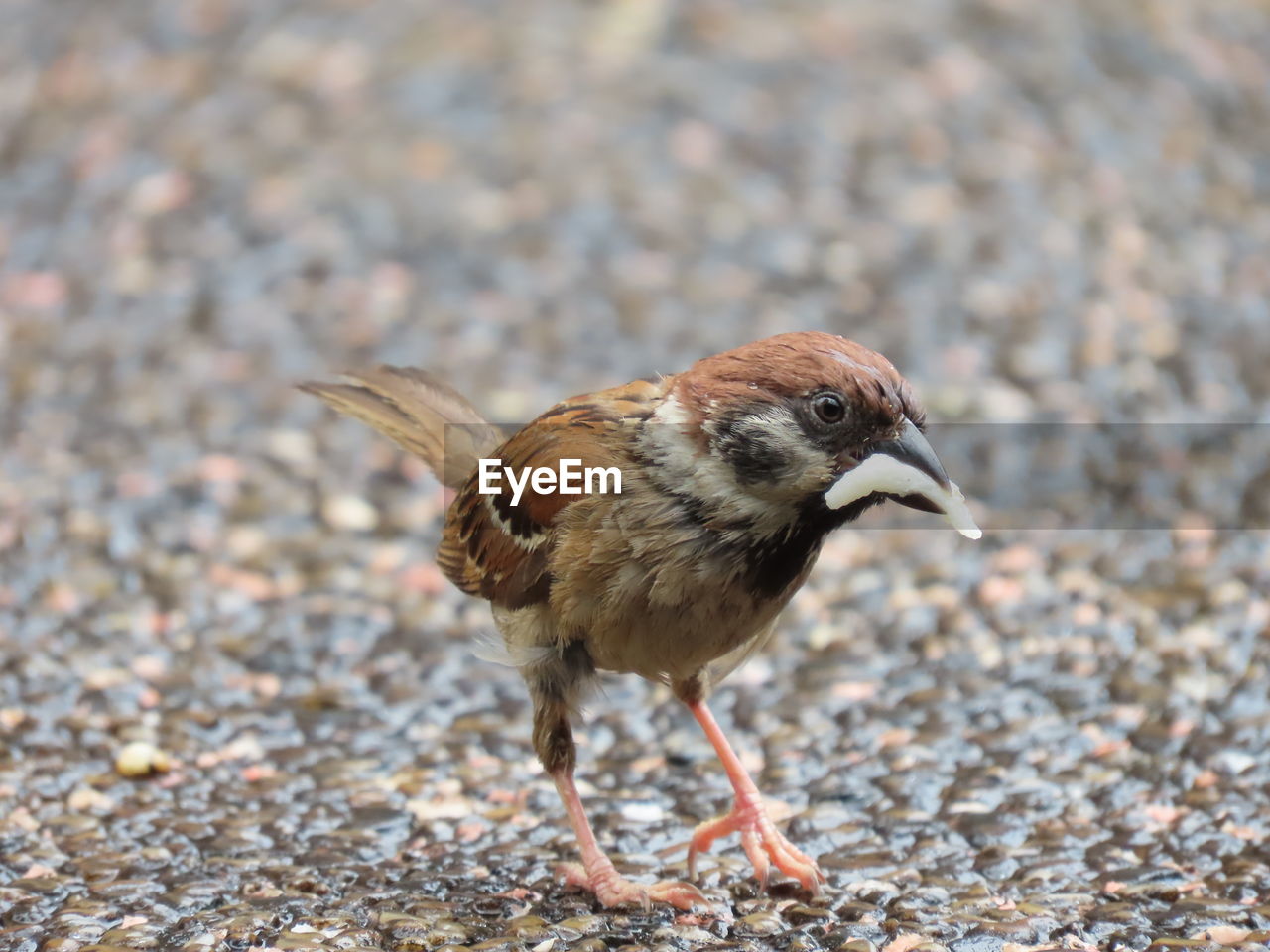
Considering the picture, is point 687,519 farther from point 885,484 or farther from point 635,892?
point 635,892

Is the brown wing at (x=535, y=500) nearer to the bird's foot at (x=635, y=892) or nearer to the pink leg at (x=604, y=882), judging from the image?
the pink leg at (x=604, y=882)

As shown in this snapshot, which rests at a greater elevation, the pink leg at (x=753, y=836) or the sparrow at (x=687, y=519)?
the sparrow at (x=687, y=519)

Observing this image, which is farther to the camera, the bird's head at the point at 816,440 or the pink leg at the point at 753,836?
the pink leg at the point at 753,836

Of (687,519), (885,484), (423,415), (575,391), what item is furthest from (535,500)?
(575,391)

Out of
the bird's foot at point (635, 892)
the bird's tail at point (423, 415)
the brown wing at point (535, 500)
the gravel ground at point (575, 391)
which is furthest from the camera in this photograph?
the bird's tail at point (423, 415)

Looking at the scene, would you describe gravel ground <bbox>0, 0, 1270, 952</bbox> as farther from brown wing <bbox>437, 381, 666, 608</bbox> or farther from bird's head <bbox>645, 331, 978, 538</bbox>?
bird's head <bbox>645, 331, 978, 538</bbox>

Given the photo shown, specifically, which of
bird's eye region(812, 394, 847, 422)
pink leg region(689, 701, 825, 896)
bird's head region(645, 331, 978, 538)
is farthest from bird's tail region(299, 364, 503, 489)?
bird's eye region(812, 394, 847, 422)

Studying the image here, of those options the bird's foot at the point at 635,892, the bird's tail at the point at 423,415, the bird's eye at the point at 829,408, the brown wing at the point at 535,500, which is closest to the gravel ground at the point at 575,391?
the bird's foot at the point at 635,892
